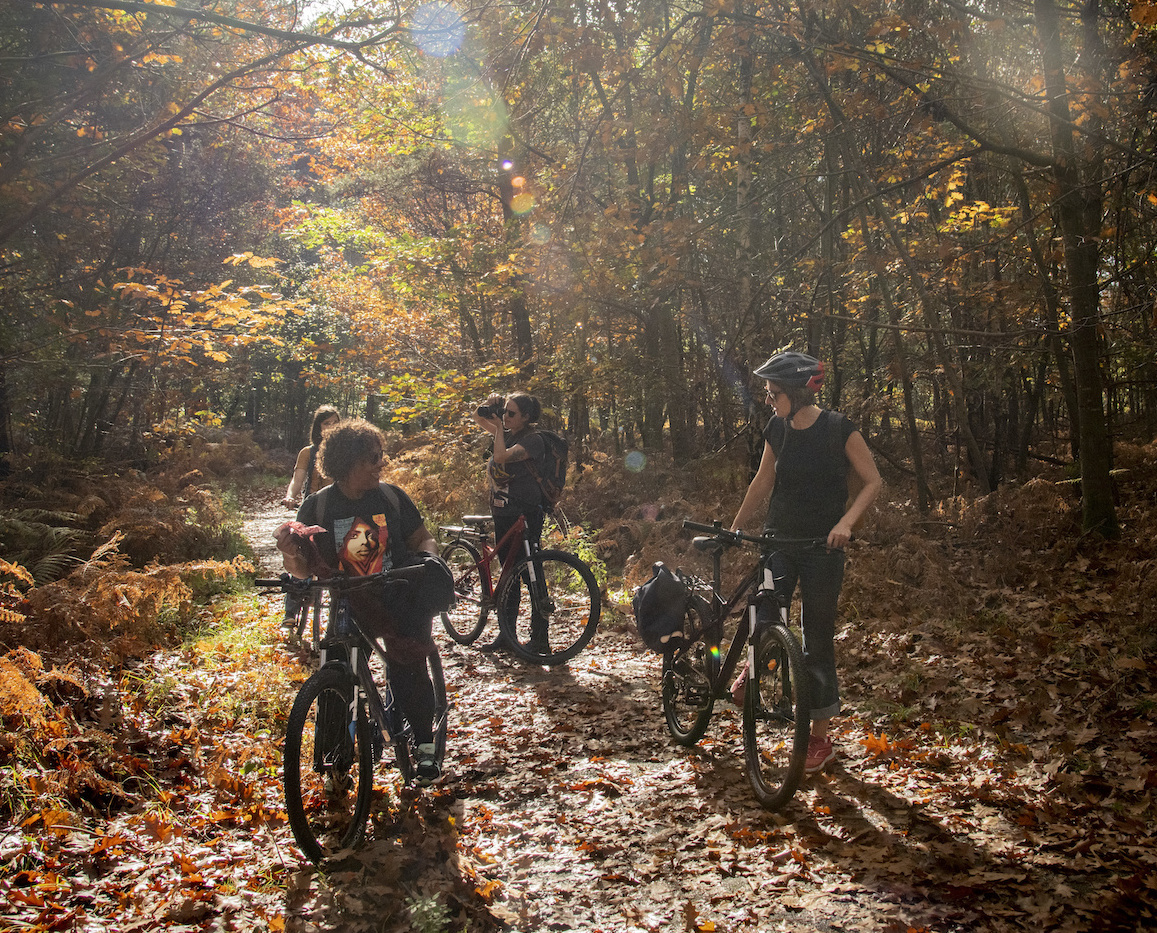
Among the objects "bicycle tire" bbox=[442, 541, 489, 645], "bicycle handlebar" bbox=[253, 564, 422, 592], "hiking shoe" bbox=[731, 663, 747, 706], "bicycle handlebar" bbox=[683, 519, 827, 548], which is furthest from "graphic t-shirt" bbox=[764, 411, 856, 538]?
"bicycle tire" bbox=[442, 541, 489, 645]

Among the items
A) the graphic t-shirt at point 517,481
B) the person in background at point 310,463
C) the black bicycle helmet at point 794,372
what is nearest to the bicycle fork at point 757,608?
the black bicycle helmet at point 794,372

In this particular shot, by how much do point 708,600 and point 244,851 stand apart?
3.07 metres

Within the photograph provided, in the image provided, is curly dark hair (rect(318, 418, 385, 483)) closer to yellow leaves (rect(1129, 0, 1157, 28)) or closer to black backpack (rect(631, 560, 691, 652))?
black backpack (rect(631, 560, 691, 652))

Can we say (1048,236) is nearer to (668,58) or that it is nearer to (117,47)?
(668,58)

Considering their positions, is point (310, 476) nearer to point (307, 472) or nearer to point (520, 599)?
point (307, 472)

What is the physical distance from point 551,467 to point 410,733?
3436 mm

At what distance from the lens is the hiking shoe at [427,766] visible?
4270 millimetres

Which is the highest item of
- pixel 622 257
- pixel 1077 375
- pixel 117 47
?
pixel 117 47

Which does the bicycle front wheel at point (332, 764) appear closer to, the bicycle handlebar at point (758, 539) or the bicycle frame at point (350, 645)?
the bicycle frame at point (350, 645)

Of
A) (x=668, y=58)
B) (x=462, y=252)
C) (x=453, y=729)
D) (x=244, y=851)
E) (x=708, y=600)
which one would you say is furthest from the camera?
(x=462, y=252)

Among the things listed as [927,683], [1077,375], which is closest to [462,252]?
[1077,375]

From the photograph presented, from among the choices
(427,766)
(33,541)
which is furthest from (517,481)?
(33,541)

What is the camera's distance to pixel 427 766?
14.0 feet

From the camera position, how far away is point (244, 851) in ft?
12.9
